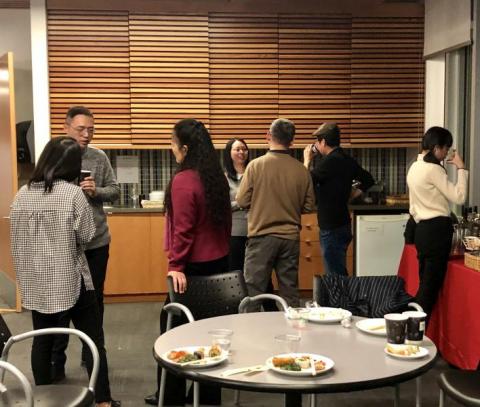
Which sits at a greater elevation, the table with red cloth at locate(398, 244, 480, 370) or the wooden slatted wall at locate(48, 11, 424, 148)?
the wooden slatted wall at locate(48, 11, 424, 148)

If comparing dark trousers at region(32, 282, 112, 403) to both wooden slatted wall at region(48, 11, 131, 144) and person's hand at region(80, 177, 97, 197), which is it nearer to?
person's hand at region(80, 177, 97, 197)

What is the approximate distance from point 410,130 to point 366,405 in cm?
365

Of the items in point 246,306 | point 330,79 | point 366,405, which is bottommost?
point 366,405

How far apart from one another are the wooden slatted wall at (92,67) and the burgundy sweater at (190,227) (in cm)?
321

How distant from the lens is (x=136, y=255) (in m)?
6.34

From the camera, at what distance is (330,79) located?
6695mm

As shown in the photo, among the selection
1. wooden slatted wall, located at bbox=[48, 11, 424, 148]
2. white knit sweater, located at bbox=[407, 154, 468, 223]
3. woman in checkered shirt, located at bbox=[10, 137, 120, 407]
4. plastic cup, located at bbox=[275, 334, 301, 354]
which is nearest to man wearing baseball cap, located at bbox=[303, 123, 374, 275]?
white knit sweater, located at bbox=[407, 154, 468, 223]

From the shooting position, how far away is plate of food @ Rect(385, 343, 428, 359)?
2.32 metres

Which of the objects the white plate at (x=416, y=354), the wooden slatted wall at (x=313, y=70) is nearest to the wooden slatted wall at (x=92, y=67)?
the wooden slatted wall at (x=313, y=70)

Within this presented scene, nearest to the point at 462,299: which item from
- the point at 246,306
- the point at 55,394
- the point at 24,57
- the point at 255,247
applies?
the point at 255,247

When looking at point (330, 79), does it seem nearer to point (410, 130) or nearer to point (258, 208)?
point (410, 130)

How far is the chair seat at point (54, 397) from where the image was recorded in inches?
105

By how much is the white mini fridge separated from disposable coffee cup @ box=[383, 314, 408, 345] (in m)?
3.96

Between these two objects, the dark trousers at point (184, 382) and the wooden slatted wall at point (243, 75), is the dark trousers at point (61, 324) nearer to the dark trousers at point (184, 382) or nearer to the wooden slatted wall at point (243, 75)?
the dark trousers at point (184, 382)
